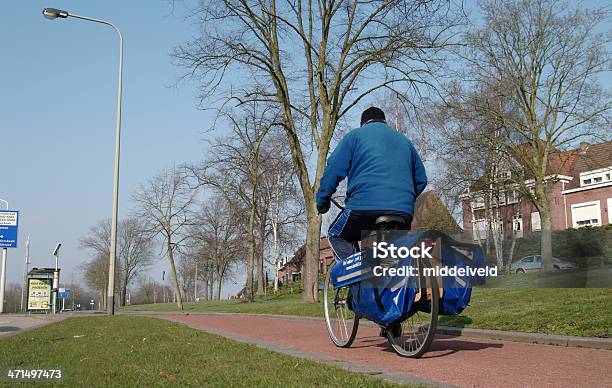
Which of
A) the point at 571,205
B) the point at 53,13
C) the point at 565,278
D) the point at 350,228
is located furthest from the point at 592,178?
the point at 350,228

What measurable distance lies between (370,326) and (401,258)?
4.30 meters

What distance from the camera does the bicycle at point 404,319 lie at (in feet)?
17.4

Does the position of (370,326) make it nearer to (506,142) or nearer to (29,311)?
(506,142)

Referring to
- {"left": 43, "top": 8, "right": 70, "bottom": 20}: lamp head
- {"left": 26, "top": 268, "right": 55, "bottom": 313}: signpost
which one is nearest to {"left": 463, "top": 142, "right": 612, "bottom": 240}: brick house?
{"left": 43, "top": 8, "right": 70, "bottom": 20}: lamp head

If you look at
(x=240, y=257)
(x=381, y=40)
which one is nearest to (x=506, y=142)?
(x=381, y=40)

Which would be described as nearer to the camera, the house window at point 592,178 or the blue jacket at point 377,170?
the blue jacket at point 377,170

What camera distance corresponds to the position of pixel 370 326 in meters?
9.41

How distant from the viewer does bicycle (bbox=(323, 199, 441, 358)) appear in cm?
532

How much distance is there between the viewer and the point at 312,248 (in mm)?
20641

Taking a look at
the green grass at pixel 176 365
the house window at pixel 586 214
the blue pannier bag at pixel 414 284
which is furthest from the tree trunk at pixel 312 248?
the house window at pixel 586 214

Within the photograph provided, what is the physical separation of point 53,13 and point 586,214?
44948 millimetres

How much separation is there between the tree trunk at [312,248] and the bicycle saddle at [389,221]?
14.5 metres

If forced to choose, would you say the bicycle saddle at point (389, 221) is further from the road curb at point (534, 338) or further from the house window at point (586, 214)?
the house window at point (586, 214)

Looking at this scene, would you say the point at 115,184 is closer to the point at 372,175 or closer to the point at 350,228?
the point at 350,228
